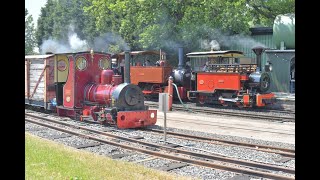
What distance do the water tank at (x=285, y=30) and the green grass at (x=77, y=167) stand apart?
15771 mm

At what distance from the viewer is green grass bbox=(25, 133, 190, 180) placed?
5988 millimetres

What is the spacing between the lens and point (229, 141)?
9164mm

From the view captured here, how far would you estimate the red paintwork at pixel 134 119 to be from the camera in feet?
36.8

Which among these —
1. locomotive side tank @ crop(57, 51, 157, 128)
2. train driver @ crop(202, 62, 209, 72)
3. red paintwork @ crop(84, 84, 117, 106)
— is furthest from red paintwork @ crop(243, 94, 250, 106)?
red paintwork @ crop(84, 84, 117, 106)

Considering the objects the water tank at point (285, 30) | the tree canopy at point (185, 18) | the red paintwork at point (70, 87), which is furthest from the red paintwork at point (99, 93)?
the water tank at point (285, 30)

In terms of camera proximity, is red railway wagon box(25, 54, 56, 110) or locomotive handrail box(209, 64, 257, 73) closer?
red railway wagon box(25, 54, 56, 110)

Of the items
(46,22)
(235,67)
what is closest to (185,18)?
(235,67)

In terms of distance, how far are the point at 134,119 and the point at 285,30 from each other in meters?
12.7

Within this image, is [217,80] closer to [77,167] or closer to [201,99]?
[201,99]

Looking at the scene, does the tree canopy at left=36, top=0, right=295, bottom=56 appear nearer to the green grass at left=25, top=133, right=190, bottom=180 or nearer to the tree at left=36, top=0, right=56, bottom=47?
the green grass at left=25, top=133, right=190, bottom=180

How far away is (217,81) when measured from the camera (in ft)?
57.4
